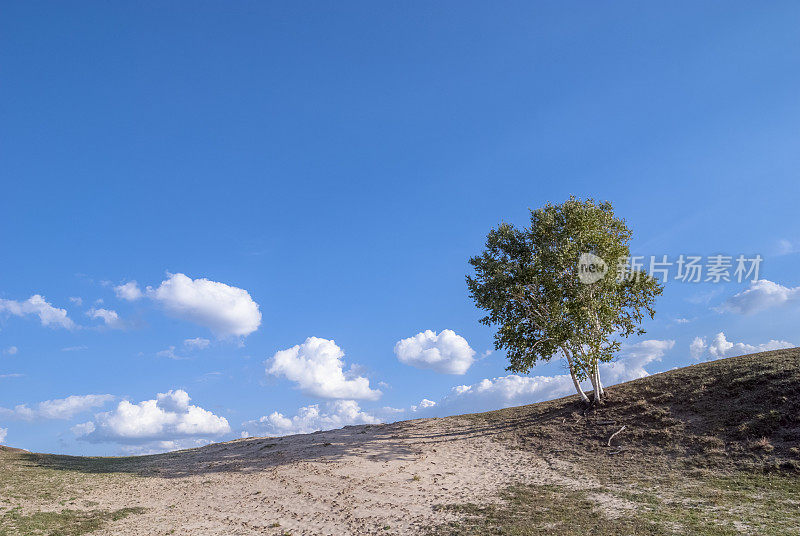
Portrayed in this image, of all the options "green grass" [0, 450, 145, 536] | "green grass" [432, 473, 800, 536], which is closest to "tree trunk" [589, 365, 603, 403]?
"green grass" [432, 473, 800, 536]

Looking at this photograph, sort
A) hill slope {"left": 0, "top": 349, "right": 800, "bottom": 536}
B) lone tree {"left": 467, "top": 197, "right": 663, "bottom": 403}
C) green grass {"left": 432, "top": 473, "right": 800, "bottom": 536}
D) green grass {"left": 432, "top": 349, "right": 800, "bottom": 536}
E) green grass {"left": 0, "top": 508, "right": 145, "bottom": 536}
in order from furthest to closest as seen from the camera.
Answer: lone tree {"left": 467, "top": 197, "right": 663, "bottom": 403} < green grass {"left": 0, "top": 508, "right": 145, "bottom": 536} < hill slope {"left": 0, "top": 349, "right": 800, "bottom": 536} < green grass {"left": 432, "top": 349, "right": 800, "bottom": 536} < green grass {"left": 432, "top": 473, "right": 800, "bottom": 536}

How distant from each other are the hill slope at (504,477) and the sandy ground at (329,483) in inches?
5.8

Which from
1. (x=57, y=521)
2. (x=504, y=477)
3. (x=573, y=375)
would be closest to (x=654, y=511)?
(x=504, y=477)

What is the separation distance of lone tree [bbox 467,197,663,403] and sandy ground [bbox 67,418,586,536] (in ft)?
30.9

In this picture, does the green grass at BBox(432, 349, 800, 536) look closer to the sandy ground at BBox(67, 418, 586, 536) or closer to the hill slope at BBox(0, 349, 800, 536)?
the hill slope at BBox(0, 349, 800, 536)

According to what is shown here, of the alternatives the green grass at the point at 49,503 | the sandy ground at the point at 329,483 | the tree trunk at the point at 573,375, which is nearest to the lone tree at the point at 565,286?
the tree trunk at the point at 573,375

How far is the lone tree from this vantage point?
126 ft

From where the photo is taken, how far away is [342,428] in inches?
1927

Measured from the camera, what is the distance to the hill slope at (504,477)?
74.5ft

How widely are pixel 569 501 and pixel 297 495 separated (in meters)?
16.1

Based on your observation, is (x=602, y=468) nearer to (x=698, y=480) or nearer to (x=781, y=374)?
(x=698, y=480)

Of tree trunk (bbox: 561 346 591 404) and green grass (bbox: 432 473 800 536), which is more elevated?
tree trunk (bbox: 561 346 591 404)

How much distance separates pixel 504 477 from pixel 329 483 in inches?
449

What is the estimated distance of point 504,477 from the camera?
29797 mm
